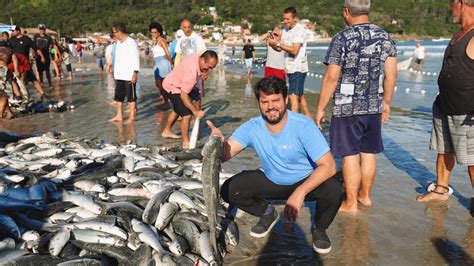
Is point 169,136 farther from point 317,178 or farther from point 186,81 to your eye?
point 317,178

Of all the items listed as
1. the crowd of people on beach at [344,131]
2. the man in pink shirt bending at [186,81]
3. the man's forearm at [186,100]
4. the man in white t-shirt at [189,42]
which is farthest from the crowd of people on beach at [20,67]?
the crowd of people on beach at [344,131]

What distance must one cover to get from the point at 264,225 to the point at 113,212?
1.58 meters

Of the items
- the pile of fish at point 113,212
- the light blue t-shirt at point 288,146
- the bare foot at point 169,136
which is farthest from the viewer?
the bare foot at point 169,136

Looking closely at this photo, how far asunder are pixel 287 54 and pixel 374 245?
5476 millimetres

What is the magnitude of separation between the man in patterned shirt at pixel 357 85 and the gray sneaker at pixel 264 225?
3.42 ft

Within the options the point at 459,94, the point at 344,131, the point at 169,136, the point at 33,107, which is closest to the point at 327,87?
the point at 344,131

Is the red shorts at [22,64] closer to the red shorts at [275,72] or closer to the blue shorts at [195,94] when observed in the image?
the blue shorts at [195,94]

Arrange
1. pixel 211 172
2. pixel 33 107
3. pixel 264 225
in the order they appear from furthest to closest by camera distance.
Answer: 1. pixel 33 107
2. pixel 264 225
3. pixel 211 172

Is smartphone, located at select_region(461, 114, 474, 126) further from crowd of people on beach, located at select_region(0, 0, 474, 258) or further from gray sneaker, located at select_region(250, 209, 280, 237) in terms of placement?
gray sneaker, located at select_region(250, 209, 280, 237)

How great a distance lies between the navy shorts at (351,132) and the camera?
475 cm

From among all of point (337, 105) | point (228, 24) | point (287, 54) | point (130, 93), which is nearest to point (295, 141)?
point (337, 105)

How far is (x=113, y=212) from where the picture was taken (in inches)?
173

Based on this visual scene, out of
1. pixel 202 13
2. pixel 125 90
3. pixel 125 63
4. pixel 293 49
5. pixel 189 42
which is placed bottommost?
pixel 125 90

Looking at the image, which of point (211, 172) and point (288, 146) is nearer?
point (211, 172)
